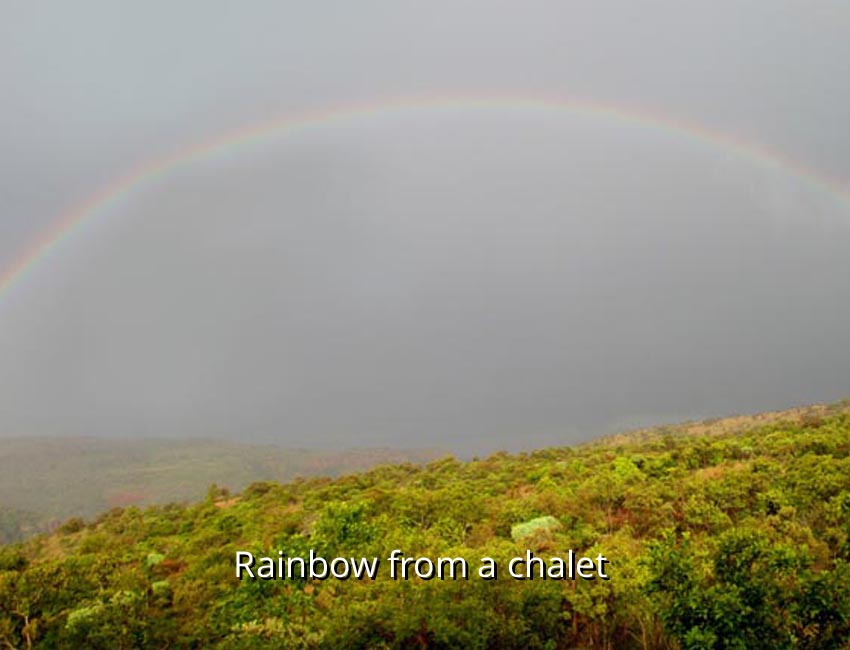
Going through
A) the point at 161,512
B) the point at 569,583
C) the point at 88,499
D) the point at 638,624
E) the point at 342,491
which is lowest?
the point at 88,499

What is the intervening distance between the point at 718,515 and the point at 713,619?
51.1ft

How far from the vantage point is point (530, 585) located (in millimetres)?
16391

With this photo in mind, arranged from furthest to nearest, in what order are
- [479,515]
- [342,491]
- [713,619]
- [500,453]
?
[500,453] → [342,491] → [479,515] → [713,619]

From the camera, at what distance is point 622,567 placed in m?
18.6

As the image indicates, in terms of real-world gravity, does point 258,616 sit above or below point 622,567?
below

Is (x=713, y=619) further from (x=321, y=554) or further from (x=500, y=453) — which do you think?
(x=500, y=453)

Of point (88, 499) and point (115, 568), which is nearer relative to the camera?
point (115, 568)

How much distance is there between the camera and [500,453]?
94.4 meters

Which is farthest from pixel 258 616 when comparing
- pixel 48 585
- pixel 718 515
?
pixel 718 515

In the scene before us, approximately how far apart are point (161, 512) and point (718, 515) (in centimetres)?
7369

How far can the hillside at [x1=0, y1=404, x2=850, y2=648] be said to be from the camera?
13281 millimetres

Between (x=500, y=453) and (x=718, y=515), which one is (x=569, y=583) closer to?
(x=718, y=515)

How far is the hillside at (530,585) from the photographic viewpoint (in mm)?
13281

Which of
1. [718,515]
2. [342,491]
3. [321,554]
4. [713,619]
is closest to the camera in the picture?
[713,619]
